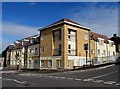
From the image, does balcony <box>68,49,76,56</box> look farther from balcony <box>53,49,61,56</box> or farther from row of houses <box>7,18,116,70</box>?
balcony <box>53,49,61,56</box>

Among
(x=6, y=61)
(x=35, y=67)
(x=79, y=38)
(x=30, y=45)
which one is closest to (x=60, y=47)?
(x=79, y=38)

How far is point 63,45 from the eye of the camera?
33.6 metres

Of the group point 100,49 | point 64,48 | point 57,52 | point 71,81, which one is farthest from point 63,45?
point 71,81

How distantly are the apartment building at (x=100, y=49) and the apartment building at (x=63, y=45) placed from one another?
262 cm

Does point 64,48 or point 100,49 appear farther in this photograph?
point 100,49

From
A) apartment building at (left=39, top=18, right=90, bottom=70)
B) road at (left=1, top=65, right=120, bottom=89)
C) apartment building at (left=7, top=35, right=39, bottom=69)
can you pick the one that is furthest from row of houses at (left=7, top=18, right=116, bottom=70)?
road at (left=1, top=65, right=120, bottom=89)

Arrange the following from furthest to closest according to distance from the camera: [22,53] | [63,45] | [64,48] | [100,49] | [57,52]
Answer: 1. [22,53]
2. [100,49]
3. [57,52]
4. [63,45]
5. [64,48]

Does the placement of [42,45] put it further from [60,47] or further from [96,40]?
[96,40]

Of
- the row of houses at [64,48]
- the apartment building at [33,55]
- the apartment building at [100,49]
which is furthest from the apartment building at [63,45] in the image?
the apartment building at [100,49]

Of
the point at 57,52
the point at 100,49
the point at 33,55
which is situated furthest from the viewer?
the point at 100,49

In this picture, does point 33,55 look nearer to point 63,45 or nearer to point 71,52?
point 71,52

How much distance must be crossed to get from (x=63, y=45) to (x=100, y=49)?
13.9 m

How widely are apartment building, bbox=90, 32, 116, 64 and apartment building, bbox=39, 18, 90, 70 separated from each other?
262cm

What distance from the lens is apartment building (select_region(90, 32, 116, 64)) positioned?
35844mm
